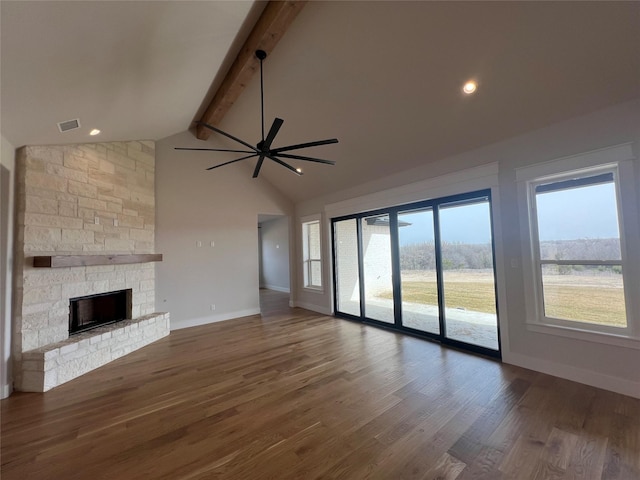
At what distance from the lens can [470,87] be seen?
2.93 m

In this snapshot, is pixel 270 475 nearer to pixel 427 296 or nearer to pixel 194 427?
pixel 194 427

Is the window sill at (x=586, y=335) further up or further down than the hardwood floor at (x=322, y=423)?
further up

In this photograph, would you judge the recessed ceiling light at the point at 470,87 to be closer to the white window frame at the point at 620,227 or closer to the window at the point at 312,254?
the white window frame at the point at 620,227

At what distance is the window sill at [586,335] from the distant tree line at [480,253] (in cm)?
65

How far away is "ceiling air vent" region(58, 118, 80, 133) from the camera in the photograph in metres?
2.92

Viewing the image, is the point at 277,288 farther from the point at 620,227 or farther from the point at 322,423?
the point at 620,227

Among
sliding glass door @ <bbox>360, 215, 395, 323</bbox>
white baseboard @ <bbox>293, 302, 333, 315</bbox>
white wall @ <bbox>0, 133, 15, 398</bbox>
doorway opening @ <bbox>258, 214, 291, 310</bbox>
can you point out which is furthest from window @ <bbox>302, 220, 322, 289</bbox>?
white wall @ <bbox>0, 133, 15, 398</bbox>

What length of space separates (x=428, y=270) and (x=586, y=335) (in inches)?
76.1

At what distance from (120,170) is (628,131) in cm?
653

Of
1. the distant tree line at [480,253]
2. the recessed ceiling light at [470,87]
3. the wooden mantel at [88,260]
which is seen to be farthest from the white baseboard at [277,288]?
the recessed ceiling light at [470,87]

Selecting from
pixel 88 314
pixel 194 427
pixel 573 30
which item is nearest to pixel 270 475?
pixel 194 427

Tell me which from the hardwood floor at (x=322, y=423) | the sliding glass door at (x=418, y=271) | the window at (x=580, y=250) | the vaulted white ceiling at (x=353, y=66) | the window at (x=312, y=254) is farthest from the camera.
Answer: the window at (x=312, y=254)

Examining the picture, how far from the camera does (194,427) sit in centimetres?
223

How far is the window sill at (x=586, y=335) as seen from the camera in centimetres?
254
